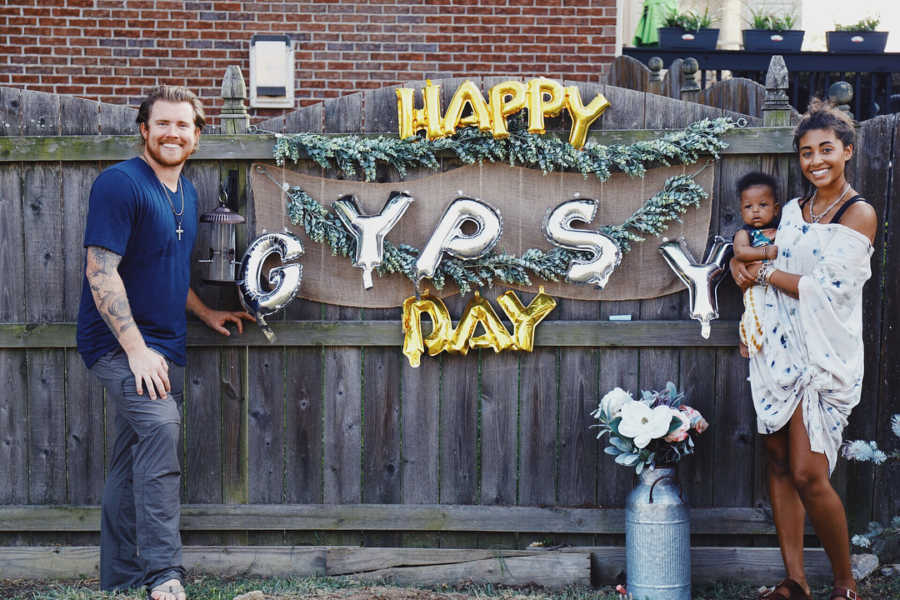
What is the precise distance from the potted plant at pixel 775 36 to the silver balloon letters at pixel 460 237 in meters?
4.52

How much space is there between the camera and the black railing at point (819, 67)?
7168 mm

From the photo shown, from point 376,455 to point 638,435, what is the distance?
1158 mm

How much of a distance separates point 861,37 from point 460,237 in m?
4.96

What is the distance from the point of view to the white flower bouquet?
3613 mm

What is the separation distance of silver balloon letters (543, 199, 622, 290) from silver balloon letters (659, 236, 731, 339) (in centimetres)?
24

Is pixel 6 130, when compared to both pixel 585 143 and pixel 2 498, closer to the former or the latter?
pixel 2 498

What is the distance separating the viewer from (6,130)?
12.9 feet

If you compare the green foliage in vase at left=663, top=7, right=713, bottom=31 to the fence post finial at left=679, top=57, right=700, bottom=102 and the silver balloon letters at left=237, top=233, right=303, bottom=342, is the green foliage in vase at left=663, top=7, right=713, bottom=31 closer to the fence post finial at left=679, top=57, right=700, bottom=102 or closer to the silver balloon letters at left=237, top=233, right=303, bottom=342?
the fence post finial at left=679, top=57, right=700, bottom=102

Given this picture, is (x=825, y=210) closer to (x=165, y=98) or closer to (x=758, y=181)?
(x=758, y=181)

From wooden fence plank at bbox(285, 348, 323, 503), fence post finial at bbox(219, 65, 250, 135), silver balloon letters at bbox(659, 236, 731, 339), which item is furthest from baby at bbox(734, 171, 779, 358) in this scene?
fence post finial at bbox(219, 65, 250, 135)

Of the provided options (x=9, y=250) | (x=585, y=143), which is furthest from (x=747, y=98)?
(x=9, y=250)

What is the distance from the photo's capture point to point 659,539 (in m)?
3.65

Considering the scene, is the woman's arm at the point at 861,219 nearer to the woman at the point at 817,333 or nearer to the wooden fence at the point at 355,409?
the woman at the point at 817,333

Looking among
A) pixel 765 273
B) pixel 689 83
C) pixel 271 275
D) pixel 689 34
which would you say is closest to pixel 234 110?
pixel 271 275
